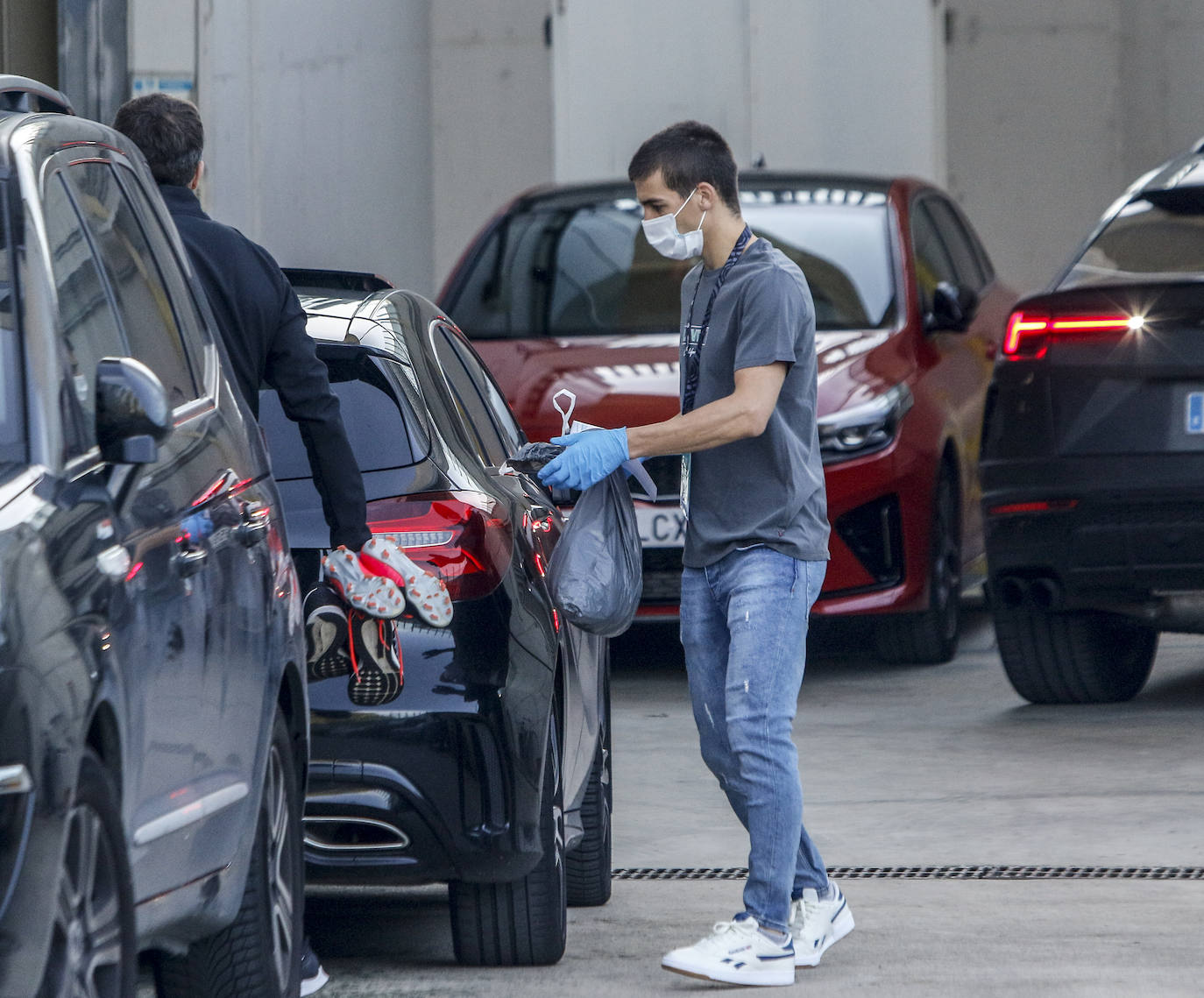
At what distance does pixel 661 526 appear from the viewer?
30.3 ft

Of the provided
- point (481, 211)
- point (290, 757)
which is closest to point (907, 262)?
point (290, 757)

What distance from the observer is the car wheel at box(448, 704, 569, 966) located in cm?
514

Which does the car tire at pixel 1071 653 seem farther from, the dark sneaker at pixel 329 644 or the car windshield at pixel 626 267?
the dark sneaker at pixel 329 644

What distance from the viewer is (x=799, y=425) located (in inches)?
209

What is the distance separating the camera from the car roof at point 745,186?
10.8 m

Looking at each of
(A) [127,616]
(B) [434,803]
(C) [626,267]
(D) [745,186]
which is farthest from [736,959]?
(D) [745,186]

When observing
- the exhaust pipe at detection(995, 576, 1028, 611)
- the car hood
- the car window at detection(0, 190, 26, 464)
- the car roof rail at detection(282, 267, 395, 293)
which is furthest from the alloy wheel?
the car hood

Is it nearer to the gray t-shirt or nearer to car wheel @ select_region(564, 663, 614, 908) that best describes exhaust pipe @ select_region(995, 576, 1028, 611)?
car wheel @ select_region(564, 663, 614, 908)

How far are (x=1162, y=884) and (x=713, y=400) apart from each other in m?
1.79

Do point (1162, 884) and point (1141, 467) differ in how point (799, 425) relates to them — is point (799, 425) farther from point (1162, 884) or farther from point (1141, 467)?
point (1141, 467)

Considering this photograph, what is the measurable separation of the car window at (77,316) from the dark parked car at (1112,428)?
176 inches

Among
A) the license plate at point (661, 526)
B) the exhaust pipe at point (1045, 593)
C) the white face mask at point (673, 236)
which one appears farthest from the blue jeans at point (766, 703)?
the license plate at point (661, 526)

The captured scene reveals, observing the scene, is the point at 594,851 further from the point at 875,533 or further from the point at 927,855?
the point at 875,533

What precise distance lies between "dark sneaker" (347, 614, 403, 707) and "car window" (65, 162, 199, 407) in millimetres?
639
